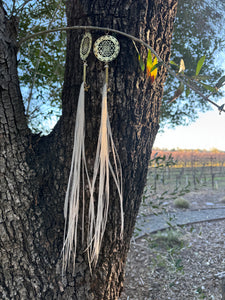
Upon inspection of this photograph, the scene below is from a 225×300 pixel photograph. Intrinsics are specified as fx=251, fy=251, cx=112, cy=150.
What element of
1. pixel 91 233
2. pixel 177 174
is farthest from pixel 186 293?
pixel 177 174

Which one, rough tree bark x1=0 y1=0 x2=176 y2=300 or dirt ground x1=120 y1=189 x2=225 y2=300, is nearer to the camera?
rough tree bark x1=0 y1=0 x2=176 y2=300

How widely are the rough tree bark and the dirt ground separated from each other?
123 cm

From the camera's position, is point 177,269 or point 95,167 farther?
point 177,269

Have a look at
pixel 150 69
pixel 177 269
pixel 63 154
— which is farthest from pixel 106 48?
pixel 177 269

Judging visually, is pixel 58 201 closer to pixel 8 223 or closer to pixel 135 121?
pixel 8 223

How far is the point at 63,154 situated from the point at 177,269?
1.46 m

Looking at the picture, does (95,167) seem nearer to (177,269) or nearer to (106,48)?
(106,48)

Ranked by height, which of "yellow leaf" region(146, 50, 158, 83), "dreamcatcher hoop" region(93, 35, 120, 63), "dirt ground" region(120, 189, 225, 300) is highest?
"dreamcatcher hoop" region(93, 35, 120, 63)

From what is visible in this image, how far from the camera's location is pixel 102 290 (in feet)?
2.79

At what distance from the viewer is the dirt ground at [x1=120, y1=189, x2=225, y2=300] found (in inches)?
81.8

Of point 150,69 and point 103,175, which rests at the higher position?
point 150,69

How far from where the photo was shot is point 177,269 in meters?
1.83

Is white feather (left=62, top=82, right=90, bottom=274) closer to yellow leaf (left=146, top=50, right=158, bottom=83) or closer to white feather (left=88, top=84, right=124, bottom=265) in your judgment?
white feather (left=88, top=84, right=124, bottom=265)

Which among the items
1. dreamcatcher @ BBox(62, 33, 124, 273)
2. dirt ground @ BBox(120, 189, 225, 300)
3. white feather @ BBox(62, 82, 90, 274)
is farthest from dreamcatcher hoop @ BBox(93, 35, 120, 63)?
dirt ground @ BBox(120, 189, 225, 300)
